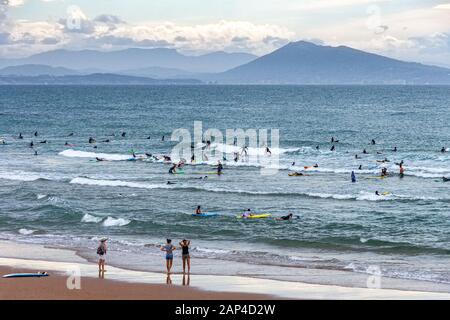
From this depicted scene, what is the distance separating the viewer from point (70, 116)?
11662 cm

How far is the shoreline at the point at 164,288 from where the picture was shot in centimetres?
2092

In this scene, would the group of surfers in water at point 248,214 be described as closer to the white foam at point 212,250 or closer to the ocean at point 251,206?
the ocean at point 251,206

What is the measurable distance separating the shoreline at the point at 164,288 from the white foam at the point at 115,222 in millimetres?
9461

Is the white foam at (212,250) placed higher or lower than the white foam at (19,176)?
higher

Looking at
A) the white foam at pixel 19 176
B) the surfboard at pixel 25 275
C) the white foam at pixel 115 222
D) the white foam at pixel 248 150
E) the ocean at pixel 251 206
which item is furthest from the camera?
the white foam at pixel 248 150

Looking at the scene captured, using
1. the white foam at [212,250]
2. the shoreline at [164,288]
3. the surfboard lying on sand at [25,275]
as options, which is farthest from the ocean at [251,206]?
the surfboard lying on sand at [25,275]

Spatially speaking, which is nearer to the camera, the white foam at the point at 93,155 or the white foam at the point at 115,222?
the white foam at the point at 115,222

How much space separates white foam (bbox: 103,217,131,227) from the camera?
35062 millimetres

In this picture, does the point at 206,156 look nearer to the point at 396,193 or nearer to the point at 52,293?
the point at 396,193

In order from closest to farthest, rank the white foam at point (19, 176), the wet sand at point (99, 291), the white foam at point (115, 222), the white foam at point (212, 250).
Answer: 1. the wet sand at point (99, 291)
2. the white foam at point (212, 250)
3. the white foam at point (115, 222)
4. the white foam at point (19, 176)

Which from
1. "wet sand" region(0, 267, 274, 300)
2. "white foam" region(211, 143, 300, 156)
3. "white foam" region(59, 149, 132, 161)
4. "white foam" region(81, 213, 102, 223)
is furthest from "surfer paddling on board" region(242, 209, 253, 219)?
"white foam" region(211, 143, 300, 156)

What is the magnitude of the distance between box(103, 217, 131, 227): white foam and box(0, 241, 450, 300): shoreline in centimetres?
946

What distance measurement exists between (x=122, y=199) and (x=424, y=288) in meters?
22.9
